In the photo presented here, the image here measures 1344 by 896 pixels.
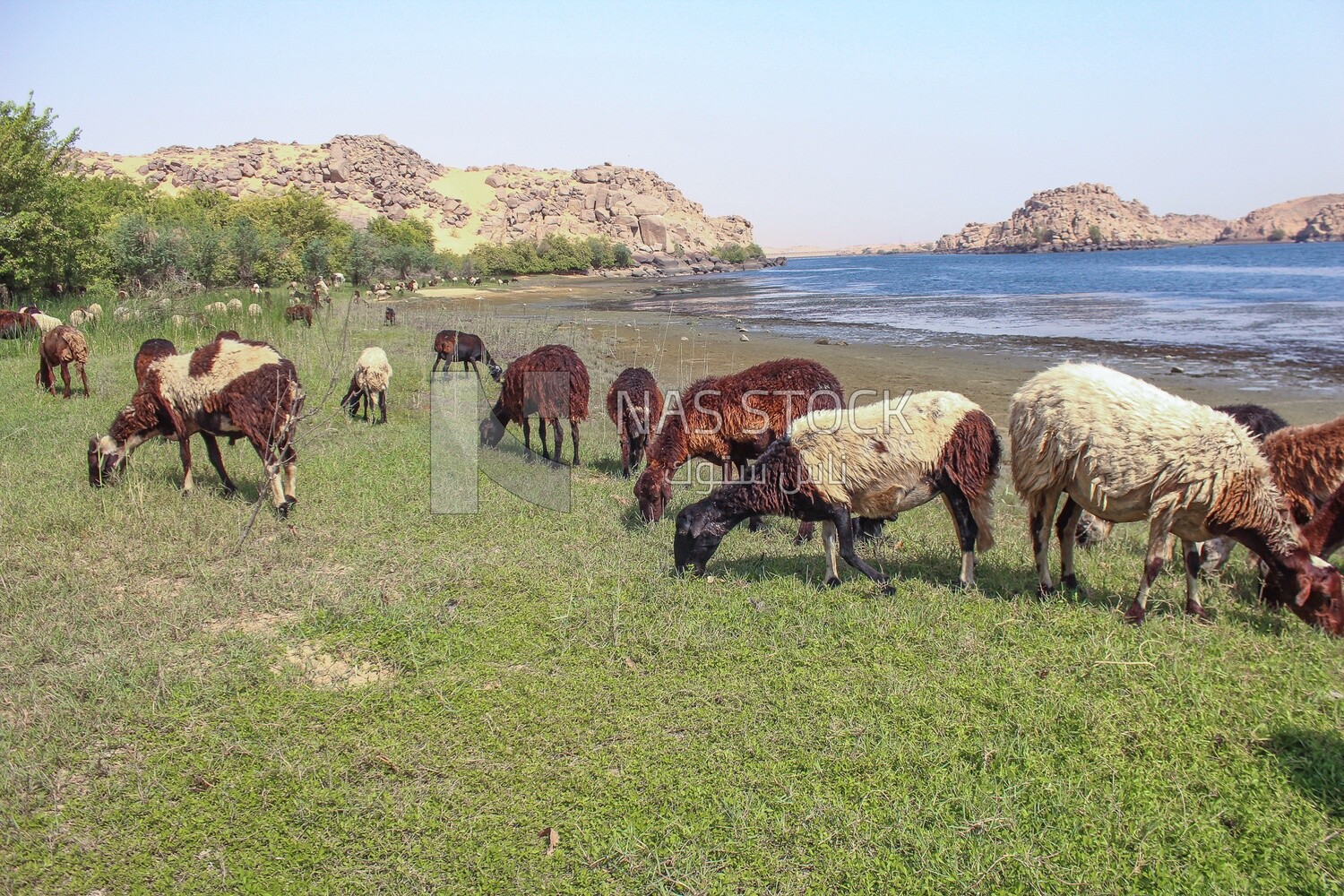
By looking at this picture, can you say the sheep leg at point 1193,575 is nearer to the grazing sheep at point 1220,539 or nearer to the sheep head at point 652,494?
the grazing sheep at point 1220,539

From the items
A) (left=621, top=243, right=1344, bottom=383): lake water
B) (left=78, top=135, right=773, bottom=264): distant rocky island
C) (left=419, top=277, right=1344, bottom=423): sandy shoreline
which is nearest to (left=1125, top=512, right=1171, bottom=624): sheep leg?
(left=419, top=277, right=1344, bottom=423): sandy shoreline

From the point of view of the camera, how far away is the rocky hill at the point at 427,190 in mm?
107688

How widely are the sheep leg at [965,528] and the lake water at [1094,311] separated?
18381 mm

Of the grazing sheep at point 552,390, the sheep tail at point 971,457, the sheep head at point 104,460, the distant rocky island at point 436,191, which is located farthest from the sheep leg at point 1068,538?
the distant rocky island at point 436,191

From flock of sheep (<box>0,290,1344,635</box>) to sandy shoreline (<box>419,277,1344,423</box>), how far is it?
8912 mm

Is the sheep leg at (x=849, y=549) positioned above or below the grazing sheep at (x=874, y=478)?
below

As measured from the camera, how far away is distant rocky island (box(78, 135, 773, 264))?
107 m

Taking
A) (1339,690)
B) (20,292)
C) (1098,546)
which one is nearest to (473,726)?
(1339,690)

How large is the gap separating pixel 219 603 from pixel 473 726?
2672 millimetres

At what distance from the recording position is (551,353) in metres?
11.6

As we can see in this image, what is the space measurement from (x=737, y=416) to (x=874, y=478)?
95.1 inches

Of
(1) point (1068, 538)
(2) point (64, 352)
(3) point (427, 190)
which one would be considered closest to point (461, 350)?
(2) point (64, 352)

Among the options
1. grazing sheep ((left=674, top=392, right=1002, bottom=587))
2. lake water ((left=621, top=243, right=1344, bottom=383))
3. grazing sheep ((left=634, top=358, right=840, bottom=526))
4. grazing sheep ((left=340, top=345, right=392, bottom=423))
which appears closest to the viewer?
grazing sheep ((left=674, top=392, right=1002, bottom=587))

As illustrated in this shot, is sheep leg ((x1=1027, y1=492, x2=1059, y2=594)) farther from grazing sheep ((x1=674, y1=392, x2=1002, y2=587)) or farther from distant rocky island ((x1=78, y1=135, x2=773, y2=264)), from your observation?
distant rocky island ((x1=78, y1=135, x2=773, y2=264))
